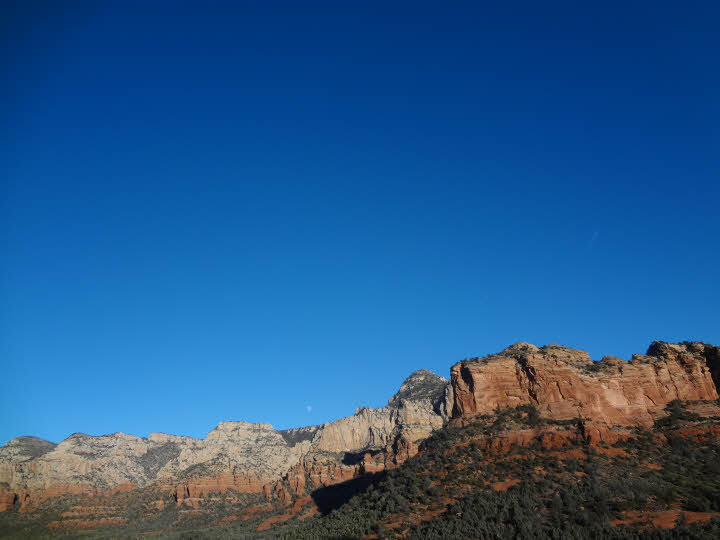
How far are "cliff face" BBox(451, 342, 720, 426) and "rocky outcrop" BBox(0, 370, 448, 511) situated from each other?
128 ft

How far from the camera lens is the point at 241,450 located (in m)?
166

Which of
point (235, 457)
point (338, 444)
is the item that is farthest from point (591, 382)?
point (338, 444)

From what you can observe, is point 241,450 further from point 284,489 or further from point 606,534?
point 606,534

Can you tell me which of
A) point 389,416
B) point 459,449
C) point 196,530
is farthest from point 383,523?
point 389,416

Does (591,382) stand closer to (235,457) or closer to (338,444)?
(235,457)

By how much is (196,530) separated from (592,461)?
278ft

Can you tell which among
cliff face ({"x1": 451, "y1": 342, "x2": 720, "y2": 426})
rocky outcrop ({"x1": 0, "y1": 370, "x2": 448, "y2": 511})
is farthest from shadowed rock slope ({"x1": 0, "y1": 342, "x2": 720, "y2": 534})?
rocky outcrop ({"x1": 0, "y1": 370, "x2": 448, "y2": 511})

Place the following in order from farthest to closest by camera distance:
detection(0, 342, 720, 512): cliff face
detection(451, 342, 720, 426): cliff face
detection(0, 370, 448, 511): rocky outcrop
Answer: detection(0, 370, 448, 511): rocky outcrop < detection(0, 342, 720, 512): cliff face < detection(451, 342, 720, 426): cliff face

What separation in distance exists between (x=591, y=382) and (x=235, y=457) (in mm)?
123469

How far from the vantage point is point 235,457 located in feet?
511

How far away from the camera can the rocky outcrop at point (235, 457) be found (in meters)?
126

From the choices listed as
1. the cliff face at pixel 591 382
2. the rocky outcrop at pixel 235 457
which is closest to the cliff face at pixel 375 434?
the cliff face at pixel 591 382

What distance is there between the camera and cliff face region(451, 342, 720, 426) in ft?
208

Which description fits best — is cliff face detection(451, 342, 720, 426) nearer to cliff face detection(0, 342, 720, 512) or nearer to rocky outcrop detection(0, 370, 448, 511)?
cliff face detection(0, 342, 720, 512)
